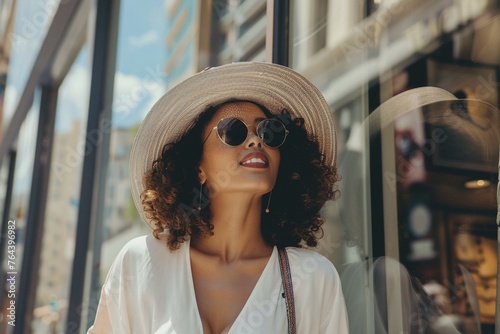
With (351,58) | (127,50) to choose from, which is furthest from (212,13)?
(351,58)

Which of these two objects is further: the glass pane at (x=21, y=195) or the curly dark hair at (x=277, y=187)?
the glass pane at (x=21, y=195)

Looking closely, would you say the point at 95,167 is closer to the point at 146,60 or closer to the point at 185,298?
the point at 146,60

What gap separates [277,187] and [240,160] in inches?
14.6

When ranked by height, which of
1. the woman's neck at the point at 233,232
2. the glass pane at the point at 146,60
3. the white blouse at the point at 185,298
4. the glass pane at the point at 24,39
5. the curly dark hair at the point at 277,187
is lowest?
the white blouse at the point at 185,298

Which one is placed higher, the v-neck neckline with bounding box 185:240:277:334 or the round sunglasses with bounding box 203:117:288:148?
the round sunglasses with bounding box 203:117:288:148

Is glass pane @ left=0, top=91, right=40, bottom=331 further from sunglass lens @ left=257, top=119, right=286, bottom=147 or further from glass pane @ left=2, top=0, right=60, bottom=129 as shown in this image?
sunglass lens @ left=257, top=119, right=286, bottom=147

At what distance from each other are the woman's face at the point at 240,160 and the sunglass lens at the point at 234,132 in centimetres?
2

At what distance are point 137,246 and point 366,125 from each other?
1.12 m

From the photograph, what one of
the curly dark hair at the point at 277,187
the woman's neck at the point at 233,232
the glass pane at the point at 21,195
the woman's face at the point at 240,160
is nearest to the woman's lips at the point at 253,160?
the woman's face at the point at 240,160

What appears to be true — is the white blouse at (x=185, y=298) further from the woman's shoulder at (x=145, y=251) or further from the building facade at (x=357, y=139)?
the building facade at (x=357, y=139)

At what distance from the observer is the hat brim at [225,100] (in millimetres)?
2201

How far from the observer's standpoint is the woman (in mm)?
1932

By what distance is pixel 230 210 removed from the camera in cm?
215

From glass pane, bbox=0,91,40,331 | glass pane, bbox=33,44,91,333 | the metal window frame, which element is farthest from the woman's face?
glass pane, bbox=0,91,40,331
